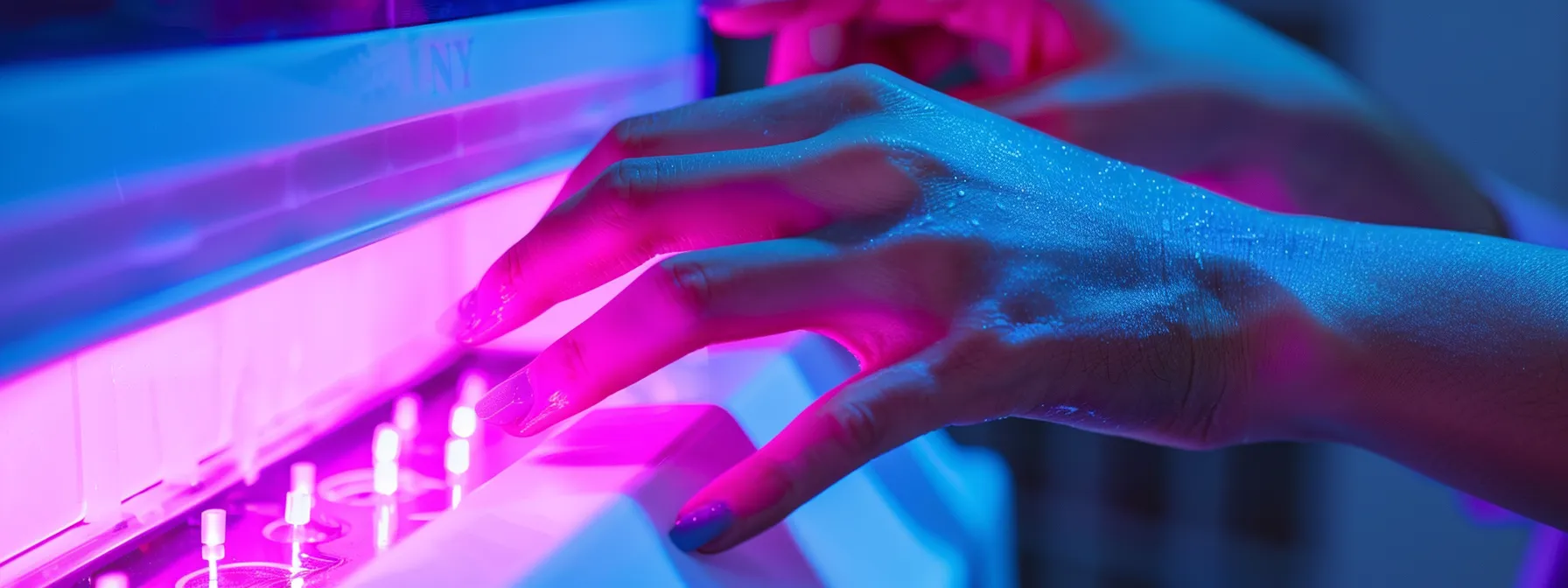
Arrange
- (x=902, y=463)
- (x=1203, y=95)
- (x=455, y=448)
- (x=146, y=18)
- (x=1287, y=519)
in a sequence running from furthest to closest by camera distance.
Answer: (x=1287, y=519) → (x=1203, y=95) → (x=902, y=463) → (x=455, y=448) → (x=146, y=18)

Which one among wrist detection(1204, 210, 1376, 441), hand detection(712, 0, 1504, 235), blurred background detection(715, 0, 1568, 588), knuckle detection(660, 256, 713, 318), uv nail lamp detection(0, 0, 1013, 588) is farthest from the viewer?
blurred background detection(715, 0, 1568, 588)

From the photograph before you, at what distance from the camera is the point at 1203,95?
805 millimetres

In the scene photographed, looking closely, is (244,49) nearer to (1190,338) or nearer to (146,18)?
(146,18)

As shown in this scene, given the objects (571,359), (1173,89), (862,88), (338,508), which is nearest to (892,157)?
(862,88)

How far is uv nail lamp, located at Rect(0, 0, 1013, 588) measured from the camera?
0.97ft

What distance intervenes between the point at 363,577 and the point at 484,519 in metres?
0.04

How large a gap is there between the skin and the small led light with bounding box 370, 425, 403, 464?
1.4 inches

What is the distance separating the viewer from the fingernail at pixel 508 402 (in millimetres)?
422

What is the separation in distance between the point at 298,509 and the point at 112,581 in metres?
0.06

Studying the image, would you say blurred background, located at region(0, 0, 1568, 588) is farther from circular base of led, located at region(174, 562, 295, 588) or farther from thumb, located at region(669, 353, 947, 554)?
circular base of led, located at region(174, 562, 295, 588)

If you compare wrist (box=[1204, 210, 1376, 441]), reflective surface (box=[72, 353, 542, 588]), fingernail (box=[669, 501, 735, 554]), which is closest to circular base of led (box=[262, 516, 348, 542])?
reflective surface (box=[72, 353, 542, 588])

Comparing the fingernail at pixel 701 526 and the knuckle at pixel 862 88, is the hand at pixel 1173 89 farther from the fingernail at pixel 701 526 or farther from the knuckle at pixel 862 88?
the fingernail at pixel 701 526

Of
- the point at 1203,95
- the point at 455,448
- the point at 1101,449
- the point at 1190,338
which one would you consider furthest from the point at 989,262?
the point at 1101,449

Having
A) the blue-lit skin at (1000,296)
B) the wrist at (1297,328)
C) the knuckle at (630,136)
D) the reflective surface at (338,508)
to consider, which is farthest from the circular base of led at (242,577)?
the wrist at (1297,328)
